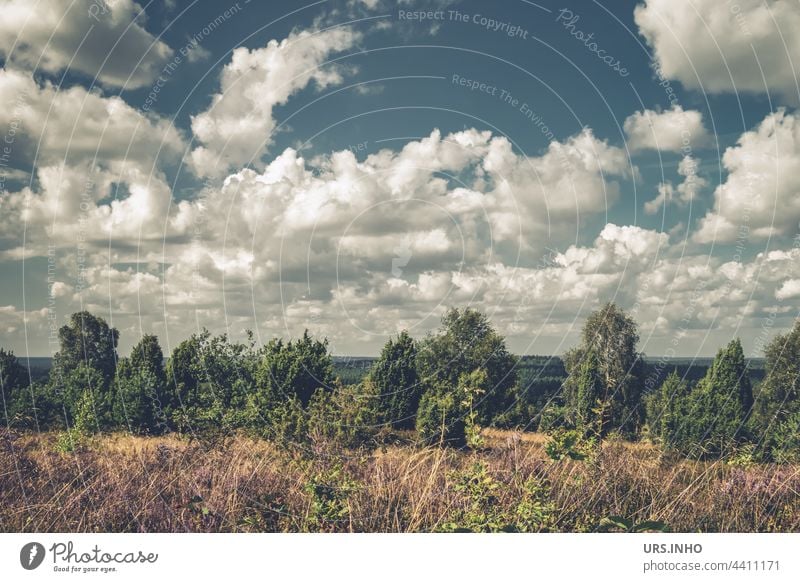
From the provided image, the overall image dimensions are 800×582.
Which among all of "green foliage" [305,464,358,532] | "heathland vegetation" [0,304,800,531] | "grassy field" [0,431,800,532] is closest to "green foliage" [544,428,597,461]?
"heathland vegetation" [0,304,800,531]

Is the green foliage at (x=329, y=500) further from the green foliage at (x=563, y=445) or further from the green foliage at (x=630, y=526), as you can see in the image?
the green foliage at (x=630, y=526)

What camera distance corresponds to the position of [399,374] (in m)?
24.5

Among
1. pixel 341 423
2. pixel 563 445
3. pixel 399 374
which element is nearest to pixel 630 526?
pixel 563 445

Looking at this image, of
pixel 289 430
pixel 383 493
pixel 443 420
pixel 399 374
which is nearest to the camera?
pixel 383 493

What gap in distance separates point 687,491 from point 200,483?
692cm

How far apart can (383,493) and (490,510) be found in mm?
1442

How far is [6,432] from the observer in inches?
367

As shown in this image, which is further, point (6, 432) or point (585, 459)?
point (6, 432)

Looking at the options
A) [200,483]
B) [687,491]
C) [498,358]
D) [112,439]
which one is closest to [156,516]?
[200,483]

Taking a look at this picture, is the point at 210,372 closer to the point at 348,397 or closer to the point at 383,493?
the point at 348,397

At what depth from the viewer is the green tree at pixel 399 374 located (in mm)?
22234

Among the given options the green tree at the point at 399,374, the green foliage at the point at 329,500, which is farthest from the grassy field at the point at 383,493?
the green tree at the point at 399,374

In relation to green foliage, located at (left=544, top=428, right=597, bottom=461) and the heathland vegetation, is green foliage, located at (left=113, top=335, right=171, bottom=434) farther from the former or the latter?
green foliage, located at (left=544, top=428, right=597, bottom=461)
